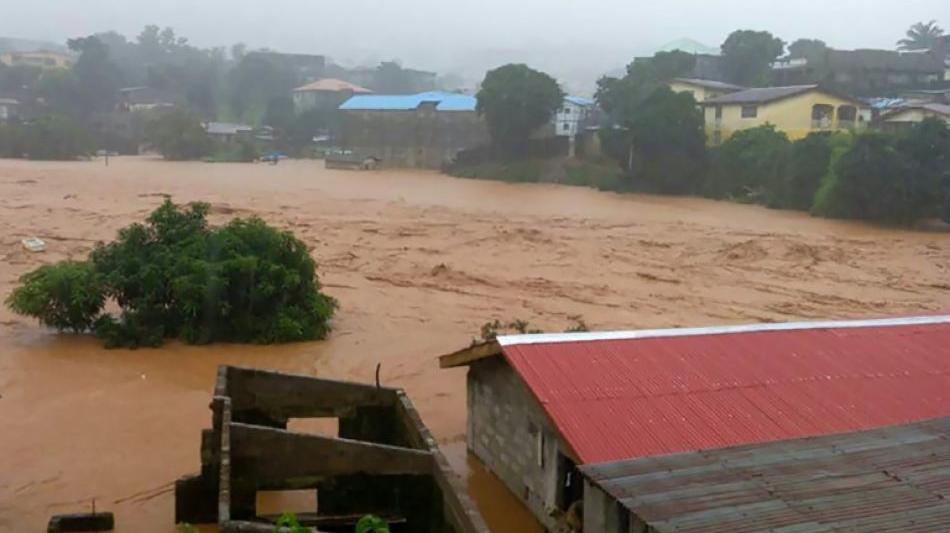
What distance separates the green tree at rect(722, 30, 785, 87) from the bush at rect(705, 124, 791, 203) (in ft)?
57.6

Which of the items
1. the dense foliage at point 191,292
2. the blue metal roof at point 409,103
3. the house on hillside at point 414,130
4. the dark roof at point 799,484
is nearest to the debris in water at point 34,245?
the dense foliage at point 191,292

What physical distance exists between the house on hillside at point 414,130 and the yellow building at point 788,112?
527 inches

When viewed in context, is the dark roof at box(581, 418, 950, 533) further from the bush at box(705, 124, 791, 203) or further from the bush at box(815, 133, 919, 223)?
the bush at box(705, 124, 791, 203)

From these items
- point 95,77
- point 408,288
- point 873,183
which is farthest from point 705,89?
point 95,77

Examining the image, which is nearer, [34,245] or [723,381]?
[723,381]

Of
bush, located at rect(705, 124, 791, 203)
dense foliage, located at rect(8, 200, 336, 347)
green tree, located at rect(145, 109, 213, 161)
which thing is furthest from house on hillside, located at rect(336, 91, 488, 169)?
dense foliage, located at rect(8, 200, 336, 347)

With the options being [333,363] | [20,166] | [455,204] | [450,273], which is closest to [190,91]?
[20,166]

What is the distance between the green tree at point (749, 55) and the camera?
183ft

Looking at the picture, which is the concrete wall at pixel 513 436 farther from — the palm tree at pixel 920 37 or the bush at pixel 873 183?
the palm tree at pixel 920 37

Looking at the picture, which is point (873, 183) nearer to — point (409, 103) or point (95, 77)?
point (409, 103)

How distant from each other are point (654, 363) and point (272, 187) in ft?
107

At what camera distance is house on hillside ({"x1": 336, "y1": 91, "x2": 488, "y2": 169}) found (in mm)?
52656

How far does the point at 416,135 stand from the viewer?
5350cm

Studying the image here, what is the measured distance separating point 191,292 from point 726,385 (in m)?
9.91
